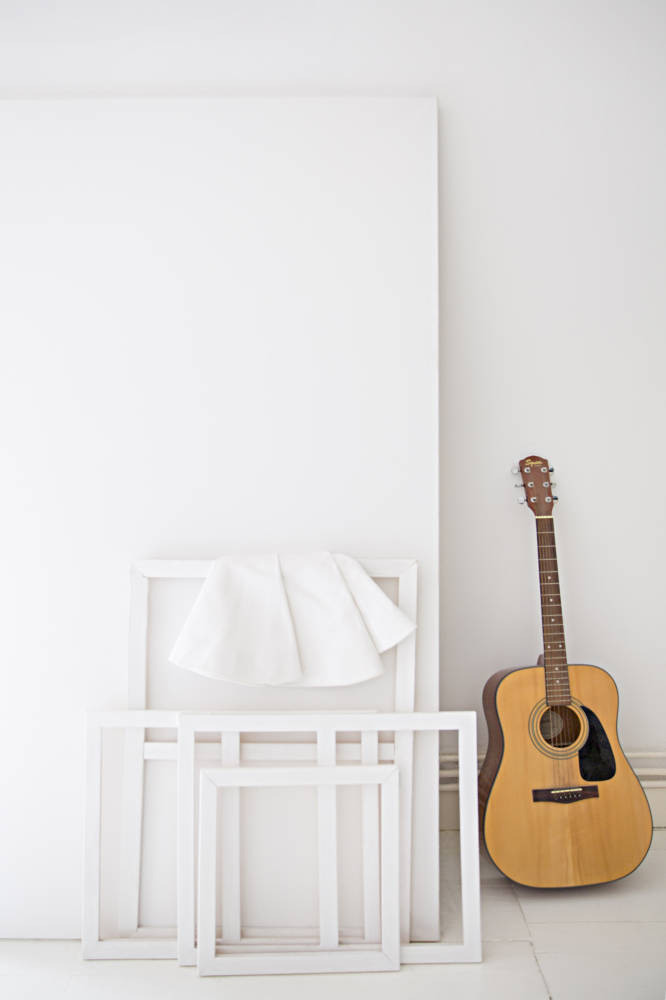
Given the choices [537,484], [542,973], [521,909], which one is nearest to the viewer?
[542,973]

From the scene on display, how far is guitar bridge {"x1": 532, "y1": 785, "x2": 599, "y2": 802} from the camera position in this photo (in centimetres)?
178

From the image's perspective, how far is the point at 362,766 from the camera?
1606mm

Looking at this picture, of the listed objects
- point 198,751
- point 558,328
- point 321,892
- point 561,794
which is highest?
point 558,328

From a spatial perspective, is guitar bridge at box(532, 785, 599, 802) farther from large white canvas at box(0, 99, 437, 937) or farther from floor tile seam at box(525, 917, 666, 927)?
large white canvas at box(0, 99, 437, 937)

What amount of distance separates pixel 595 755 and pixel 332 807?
709 millimetres

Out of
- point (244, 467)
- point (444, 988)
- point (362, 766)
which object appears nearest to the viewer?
point (444, 988)

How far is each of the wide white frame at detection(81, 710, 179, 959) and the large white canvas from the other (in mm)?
161

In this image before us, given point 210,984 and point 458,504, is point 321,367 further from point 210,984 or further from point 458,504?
point 210,984

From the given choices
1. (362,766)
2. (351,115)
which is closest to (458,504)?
(362,766)

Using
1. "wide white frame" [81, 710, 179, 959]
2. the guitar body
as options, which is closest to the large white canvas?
"wide white frame" [81, 710, 179, 959]

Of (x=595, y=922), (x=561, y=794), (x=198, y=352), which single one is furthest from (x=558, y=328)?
(x=595, y=922)

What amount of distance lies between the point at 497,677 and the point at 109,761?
988mm

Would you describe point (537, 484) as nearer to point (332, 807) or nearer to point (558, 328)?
point (558, 328)

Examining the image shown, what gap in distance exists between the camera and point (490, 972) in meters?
1.53
